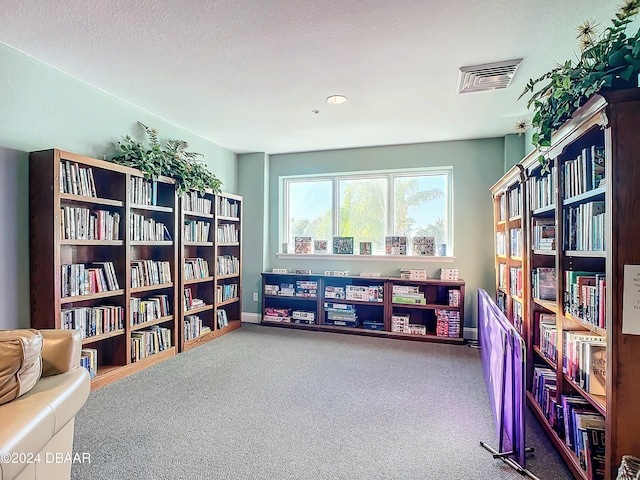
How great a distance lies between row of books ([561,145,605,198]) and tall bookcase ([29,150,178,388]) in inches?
129

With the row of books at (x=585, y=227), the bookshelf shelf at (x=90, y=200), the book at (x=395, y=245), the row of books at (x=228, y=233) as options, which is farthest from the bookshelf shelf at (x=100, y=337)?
the row of books at (x=585, y=227)

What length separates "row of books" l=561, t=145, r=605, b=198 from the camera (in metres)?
1.57

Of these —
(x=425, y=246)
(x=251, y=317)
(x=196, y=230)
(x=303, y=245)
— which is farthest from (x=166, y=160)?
(x=425, y=246)

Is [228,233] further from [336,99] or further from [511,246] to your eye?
[511,246]

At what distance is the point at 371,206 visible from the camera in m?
4.70

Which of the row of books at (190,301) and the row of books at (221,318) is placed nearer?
the row of books at (190,301)

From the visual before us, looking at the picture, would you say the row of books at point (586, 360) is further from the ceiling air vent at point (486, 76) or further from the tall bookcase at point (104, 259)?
the tall bookcase at point (104, 259)

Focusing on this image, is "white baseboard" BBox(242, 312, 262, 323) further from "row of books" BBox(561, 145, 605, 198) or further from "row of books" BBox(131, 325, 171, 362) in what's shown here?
"row of books" BBox(561, 145, 605, 198)

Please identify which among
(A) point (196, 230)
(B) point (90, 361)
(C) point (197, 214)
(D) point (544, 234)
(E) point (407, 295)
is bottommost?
(B) point (90, 361)

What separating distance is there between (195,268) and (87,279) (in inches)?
50.5

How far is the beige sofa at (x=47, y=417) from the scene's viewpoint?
105 cm

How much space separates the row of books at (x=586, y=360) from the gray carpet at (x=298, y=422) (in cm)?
51

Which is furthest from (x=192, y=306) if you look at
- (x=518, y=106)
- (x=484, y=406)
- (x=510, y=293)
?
(x=518, y=106)

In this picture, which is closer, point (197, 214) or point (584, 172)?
point (584, 172)
